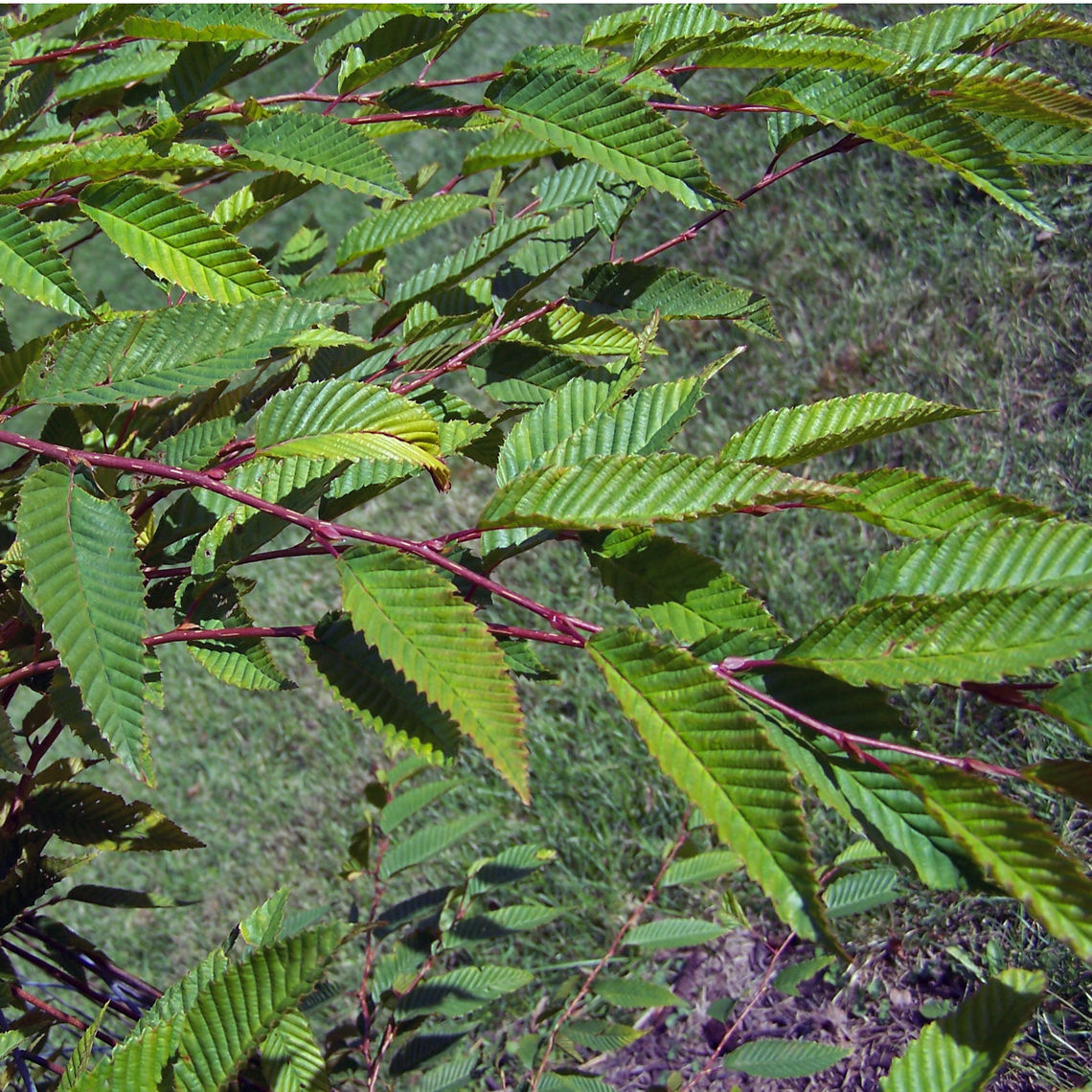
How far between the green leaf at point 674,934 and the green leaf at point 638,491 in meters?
1.24

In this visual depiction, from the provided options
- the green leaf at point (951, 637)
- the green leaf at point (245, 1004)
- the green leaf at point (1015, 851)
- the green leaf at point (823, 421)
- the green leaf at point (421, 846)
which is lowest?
the green leaf at point (421, 846)

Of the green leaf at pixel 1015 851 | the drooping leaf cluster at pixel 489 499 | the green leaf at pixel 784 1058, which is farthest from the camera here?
the green leaf at pixel 784 1058

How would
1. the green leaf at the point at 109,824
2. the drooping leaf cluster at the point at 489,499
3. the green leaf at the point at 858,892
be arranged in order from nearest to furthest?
the drooping leaf cluster at the point at 489,499 → the green leaf at the point at 109,824 → the green leaf at the point at 858,892

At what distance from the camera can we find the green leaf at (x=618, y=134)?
1009 mm

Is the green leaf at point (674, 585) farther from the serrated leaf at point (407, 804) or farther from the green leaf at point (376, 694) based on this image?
the serrated leaf at point (407, 804)

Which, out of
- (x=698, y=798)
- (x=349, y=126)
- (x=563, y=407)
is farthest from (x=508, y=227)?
(x=698, y=798)

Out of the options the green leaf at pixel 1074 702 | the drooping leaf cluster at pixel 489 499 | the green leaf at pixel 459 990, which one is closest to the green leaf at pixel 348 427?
the drooping leaf cluster at pixel 489 499

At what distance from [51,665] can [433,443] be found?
1.47ft

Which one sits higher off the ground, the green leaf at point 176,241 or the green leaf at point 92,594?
the green leaf at point 176,241

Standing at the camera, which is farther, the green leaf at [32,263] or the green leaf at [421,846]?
the green leaf at [421,846]

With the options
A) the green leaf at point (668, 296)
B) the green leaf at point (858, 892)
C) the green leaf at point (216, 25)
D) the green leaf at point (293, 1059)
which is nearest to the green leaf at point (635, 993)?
the green leaf at point (858, 892)

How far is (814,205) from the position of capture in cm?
352

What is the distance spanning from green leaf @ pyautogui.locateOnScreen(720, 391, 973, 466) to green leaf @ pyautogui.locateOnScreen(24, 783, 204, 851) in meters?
0.75

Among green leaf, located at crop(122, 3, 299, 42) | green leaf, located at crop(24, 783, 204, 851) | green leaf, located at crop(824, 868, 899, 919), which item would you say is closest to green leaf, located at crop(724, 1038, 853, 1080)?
green leaf, located at crop(824, 868, 899, 919)
